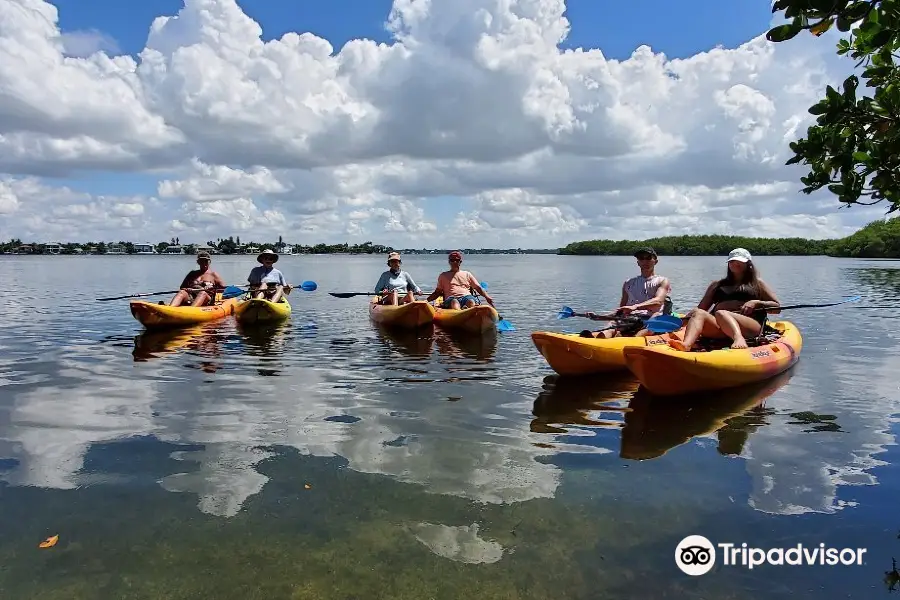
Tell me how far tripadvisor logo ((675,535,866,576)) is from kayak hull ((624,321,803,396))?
351cm

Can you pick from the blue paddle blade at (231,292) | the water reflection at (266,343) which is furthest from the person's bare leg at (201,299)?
the water reflection at (266,343)

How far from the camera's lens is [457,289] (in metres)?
15.5

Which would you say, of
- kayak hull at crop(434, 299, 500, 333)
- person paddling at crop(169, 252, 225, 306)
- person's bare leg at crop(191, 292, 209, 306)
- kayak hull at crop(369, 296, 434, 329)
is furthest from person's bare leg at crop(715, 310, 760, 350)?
person's bare leg at crop(191, 292, 209, 306)

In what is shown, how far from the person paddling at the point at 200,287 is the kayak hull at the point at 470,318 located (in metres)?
6.50

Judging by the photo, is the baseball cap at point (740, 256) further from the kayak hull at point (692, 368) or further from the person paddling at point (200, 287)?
the person paddling at point (200, 287)

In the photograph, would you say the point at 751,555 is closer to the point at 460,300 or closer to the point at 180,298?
the point at 460,300

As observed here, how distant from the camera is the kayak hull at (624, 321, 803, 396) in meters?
7.59

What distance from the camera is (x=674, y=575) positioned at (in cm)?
386

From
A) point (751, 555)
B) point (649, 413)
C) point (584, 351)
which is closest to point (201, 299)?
point (584, 351)

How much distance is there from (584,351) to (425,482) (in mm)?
4564

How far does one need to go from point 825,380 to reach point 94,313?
65.4 feet

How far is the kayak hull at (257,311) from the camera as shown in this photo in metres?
15.5

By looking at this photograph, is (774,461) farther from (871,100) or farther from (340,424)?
(340,424)

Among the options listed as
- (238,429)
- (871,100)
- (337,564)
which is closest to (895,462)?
(871,100)
